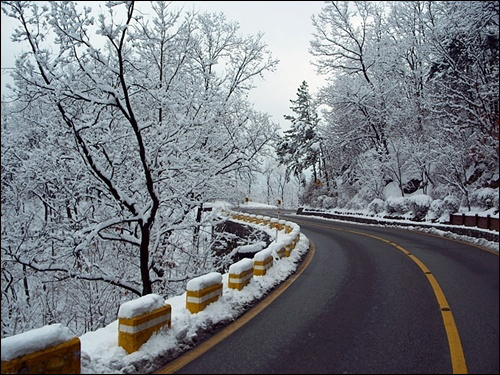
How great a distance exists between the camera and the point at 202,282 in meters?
5.82

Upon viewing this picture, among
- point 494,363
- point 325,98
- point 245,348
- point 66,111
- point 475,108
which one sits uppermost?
point 325,98

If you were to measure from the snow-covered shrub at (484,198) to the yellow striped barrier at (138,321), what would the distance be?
11.1 feet

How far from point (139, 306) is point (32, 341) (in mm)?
1333

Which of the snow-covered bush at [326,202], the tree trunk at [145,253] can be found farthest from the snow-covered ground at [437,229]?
the snow-covered bush at [326,202]

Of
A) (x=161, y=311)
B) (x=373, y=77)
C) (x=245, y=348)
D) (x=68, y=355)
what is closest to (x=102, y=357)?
(x=68, y=355)

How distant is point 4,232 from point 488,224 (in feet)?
51.4

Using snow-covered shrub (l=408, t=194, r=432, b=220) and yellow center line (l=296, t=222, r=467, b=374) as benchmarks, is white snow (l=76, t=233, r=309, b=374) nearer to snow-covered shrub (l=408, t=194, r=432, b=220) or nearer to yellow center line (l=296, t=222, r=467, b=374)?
yellow center line (l=296, t=222, r=467, b=374)

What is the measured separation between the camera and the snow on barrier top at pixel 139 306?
4297 mm

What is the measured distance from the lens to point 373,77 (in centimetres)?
3341

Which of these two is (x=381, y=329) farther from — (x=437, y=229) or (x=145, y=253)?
(x=145, y=253)

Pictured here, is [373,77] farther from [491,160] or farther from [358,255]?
[491,160]

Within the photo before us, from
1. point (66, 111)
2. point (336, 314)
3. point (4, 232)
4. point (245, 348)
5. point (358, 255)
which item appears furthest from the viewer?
point (4, 232)

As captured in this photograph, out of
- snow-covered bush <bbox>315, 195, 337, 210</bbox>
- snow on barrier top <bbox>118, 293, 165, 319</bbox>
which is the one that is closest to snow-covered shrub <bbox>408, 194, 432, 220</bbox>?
snow on barrier top <bbox>118, 293, 165, 319</bbox>

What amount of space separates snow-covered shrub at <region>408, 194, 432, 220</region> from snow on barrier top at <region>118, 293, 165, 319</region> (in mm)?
3168
